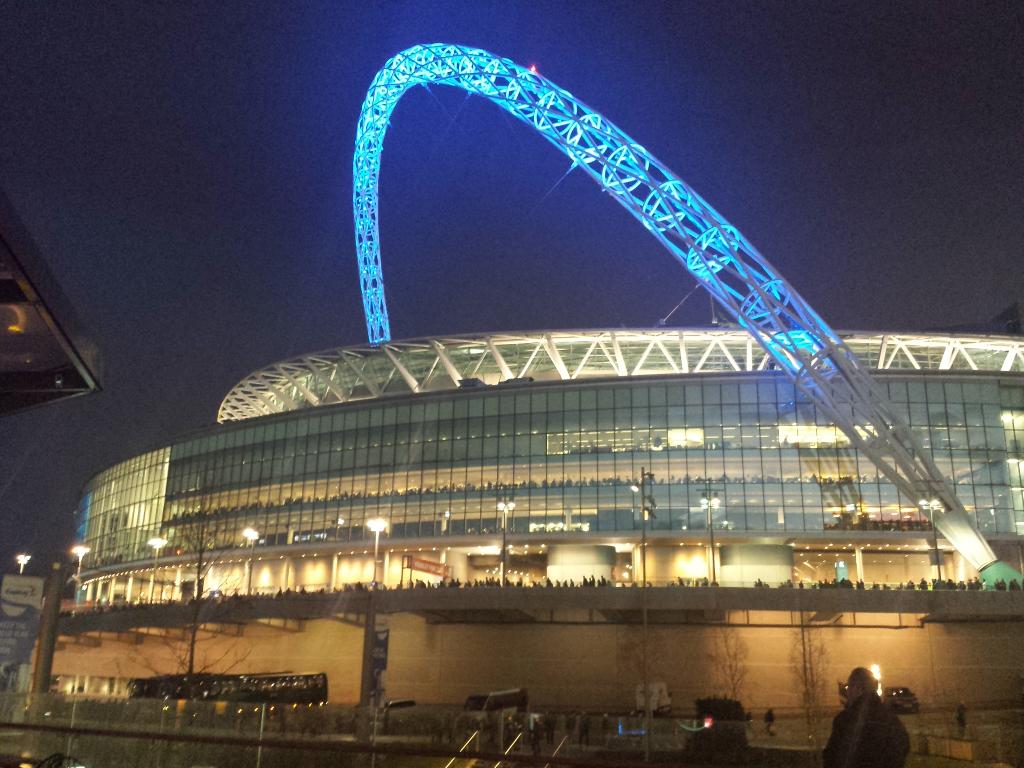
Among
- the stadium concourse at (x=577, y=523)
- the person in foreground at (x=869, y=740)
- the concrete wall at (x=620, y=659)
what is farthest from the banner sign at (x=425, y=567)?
the person in foreground at (x=869, y=740)

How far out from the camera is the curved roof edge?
88562 millimetres

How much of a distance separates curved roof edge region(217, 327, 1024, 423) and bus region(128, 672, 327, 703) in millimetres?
32856

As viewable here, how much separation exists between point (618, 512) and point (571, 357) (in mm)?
22881

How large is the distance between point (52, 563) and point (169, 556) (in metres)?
63.4

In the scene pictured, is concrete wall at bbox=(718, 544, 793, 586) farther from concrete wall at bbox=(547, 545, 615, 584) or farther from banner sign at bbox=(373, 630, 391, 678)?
banner sign at bbox=(373, 630, 391, 678)

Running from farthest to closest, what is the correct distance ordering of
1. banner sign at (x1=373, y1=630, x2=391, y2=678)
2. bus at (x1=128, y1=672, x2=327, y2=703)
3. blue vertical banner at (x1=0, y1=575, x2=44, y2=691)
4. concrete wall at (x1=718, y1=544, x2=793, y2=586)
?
1. concrete wall at (x1=718, y1=544, x2=793, y2=586)
2. bus at (x1=128, y1=672, x2=327, y2=703)
3. banner sign at (x1=373, y1=630, x2=391, y2=678)
4. blue vertical banner at (x1=0, y1=575, x2=44, y2=691)

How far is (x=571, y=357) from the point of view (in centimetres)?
9525

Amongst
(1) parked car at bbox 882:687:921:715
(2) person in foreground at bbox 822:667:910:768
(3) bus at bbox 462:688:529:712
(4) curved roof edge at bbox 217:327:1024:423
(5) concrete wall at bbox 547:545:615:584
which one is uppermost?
(4) curved roof edge at bbox 217:327:1024:423

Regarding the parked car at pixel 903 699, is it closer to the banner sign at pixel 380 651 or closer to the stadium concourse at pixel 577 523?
the stadium concourse at pixel 577 523

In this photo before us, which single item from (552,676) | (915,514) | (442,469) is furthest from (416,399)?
(915,514)

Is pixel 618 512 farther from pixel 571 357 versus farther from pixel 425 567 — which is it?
pixel 571 357

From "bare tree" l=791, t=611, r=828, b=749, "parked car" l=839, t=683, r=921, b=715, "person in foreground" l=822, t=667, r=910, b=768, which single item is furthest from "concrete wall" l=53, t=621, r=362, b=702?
"person in foreground" l=822, t=667, r=910, b=768

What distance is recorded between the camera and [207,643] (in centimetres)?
7362

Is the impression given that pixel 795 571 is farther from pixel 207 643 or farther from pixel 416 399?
pixel 207 643
